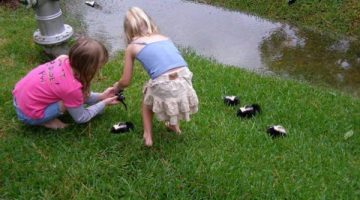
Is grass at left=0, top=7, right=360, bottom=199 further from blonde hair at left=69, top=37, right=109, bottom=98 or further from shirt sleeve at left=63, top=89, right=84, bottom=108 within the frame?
blonde hair at left=69, top=37, right=109, bottom=98

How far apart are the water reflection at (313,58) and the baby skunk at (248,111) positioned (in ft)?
4.83

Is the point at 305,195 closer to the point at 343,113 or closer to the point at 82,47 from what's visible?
the point at 343,113

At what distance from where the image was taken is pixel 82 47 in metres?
3.40

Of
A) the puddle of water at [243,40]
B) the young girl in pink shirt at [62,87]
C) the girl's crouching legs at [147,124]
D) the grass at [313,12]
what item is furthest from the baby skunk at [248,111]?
the grass at [313,12]

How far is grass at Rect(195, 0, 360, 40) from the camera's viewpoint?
7.00 meters

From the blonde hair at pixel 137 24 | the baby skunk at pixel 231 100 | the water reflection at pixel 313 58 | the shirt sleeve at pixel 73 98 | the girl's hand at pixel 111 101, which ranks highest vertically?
the blonde hair at pixel 137 24

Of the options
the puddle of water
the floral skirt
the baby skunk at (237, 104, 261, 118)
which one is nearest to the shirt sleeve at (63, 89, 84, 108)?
the floral skirt

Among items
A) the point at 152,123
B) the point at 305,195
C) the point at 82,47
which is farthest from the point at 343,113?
the point at 82,47

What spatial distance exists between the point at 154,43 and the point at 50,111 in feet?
3.09

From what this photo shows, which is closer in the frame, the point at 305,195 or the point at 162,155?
the point at 305,195

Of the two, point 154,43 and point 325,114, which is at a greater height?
point 154,43

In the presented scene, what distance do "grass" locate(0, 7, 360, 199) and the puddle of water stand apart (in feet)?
3.86

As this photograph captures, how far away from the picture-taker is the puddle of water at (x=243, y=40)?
5895 millimetres

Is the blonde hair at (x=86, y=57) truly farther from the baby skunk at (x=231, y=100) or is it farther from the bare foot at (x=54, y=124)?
the baby skunk at (x=231, y=100)
